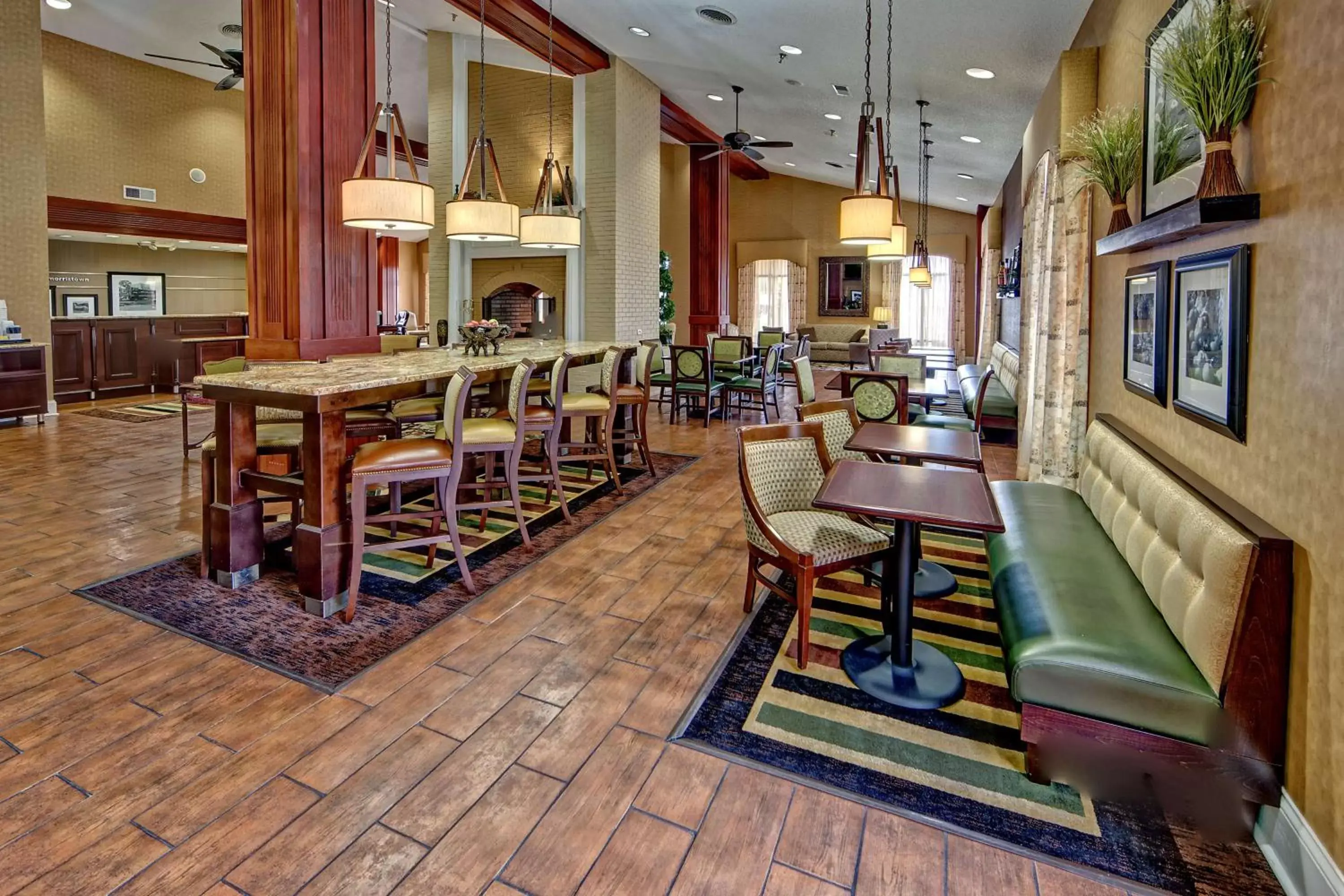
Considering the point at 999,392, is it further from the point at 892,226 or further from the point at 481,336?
the point at 481,336

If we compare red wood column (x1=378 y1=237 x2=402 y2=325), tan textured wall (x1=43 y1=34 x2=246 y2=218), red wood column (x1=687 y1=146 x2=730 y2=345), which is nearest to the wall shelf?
red wood column (x1=687 y1=146 x2=730 y2=345)

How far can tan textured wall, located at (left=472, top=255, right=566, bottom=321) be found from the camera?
8977 millimetres

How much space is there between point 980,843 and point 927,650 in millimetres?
1006

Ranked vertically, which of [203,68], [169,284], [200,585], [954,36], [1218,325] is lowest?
[200,585]

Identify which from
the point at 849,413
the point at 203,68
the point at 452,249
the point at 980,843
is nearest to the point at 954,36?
the point at 849,413

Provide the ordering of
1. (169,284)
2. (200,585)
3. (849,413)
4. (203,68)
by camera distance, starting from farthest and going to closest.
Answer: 1. (169,284)
2. (203,68)
3. (849,413)
4. (200,585)

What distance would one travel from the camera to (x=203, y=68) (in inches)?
408

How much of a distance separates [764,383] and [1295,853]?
6.71 metres

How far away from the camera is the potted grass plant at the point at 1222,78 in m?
2.00

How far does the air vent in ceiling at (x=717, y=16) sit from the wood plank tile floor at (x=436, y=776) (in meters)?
4.72

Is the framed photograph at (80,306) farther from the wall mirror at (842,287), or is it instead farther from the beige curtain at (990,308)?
the wall mirror at (842,287)

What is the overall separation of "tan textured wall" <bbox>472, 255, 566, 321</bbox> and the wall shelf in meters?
6.95

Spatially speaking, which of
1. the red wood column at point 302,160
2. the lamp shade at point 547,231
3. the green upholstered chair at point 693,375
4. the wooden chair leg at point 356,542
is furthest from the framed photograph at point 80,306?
the wooden chair leg at point 356,542

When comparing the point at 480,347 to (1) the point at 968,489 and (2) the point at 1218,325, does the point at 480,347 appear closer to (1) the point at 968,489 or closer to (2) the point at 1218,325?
(1) the point at 968,489
